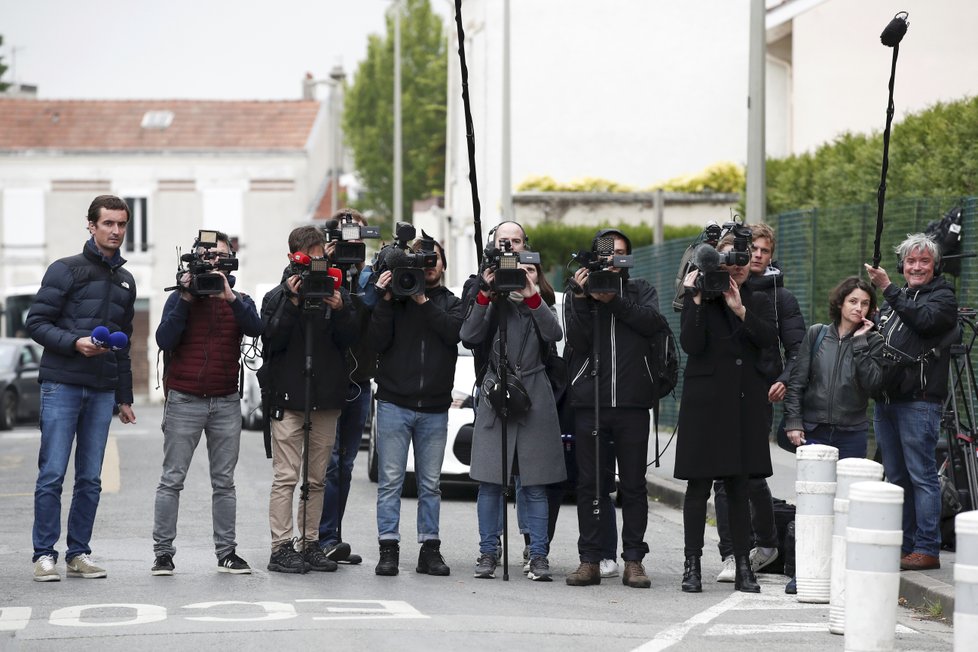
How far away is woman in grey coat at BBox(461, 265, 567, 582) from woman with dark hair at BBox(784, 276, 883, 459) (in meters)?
1.46

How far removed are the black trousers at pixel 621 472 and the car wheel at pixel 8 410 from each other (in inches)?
786

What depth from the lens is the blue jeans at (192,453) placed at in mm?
9445

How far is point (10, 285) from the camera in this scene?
55.9m

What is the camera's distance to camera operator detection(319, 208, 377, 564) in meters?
9.91

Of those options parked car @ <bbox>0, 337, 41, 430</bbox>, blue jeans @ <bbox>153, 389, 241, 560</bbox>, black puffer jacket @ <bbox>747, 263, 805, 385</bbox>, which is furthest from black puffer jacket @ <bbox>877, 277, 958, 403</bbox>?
parked car @ <bbox>0, 337, 41, 430</bbox>

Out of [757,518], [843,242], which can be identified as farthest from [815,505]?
[843,242]

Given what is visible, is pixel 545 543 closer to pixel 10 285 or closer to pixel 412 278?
pixel 412 278

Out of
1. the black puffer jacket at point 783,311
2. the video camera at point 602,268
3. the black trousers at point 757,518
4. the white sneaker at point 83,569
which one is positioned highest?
the video camera at point 602,268

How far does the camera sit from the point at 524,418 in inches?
378

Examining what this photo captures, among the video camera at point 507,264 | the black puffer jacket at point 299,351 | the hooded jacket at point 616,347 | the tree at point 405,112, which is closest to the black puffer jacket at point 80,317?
the black puffer jacket at point 299,351

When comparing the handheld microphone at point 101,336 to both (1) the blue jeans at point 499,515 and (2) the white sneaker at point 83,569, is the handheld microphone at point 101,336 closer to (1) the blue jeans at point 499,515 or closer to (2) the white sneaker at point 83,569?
(2) the white sneaker at point 83,569

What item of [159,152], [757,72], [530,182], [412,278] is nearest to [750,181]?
[757,72]

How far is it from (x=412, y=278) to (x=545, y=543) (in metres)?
1.78

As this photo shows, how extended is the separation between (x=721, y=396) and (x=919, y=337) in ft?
4.18
